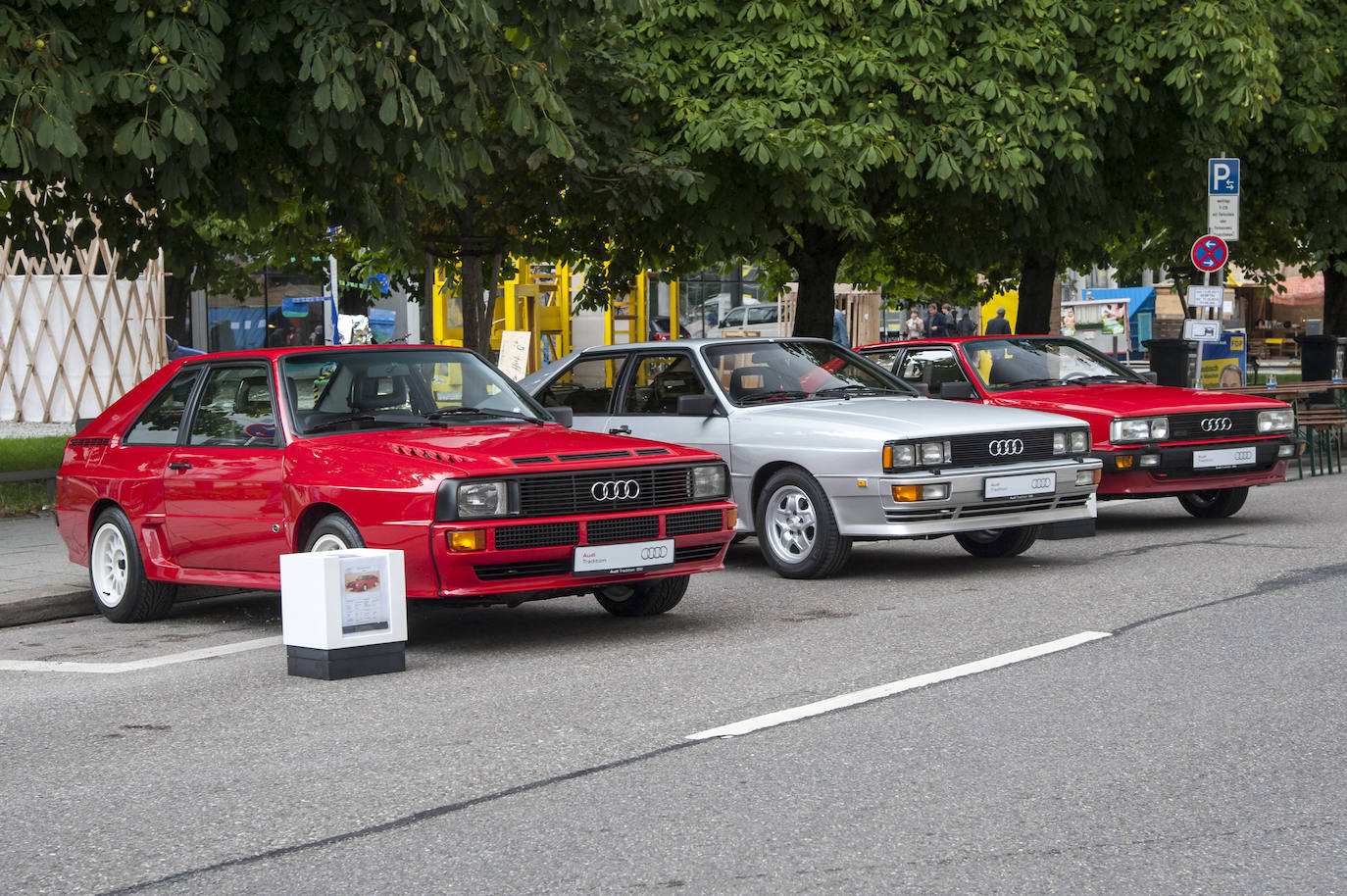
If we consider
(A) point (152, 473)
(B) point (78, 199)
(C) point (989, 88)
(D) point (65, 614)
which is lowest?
(D) point (65, 614)

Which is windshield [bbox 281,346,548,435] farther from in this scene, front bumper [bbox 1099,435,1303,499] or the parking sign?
the parking sign

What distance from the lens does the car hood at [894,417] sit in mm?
10625

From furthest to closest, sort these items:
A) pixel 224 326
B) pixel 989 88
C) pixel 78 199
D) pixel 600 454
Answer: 1. pixel 224 326
2. pixel 989 88
3. pixel 78 199
4. pixel 600 454

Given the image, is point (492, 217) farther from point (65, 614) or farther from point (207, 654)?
point (207, 654)

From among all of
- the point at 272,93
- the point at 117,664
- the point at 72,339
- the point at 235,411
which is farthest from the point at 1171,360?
the point at 72,339

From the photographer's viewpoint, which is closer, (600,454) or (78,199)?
(600,454)

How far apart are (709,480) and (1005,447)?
8.99 feet

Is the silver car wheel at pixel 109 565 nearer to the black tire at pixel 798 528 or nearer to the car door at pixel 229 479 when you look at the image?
the car door at pixel 229 479

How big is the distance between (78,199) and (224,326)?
35.0 metres

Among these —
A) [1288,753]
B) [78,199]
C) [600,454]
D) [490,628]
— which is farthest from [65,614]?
[1288,753]

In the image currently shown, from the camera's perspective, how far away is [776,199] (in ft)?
61.7

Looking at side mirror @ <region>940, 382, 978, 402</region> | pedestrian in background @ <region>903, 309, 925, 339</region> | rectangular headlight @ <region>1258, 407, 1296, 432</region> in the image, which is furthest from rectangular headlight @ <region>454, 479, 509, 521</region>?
pedestrian in background @ <region>903, 309, 925, 339</region>

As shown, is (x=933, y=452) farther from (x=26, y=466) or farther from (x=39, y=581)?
(x=26, y=466)

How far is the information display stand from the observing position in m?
7.54
